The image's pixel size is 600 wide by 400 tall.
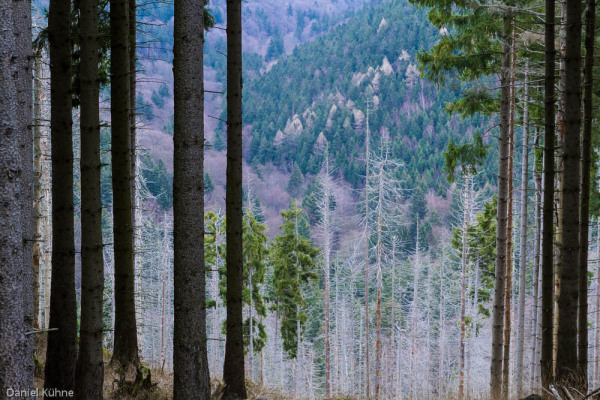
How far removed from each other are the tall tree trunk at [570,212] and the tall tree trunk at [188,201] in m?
4.65

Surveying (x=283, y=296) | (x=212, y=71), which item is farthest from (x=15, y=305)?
(x=212, y=71)

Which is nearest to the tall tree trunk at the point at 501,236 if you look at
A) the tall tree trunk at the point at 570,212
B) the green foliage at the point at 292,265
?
the tall tree trunk at the point at 570,212

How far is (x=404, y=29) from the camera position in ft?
465

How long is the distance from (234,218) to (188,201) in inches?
89.7

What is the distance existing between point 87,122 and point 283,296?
810 inches

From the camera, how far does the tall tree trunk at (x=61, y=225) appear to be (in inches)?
206

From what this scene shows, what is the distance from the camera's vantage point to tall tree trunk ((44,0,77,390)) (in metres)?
5.23

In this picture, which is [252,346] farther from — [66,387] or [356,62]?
[356,62]

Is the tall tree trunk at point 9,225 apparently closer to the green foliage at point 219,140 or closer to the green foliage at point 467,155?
the green foliage at point 467,155

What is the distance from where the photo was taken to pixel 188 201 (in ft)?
13.4

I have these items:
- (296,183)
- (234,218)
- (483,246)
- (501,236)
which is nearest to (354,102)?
(296,183)

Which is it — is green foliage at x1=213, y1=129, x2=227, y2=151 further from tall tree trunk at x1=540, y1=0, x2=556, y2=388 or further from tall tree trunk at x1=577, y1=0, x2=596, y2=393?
tall tree trunk at x1=540, y1=0, x2=556, y2=388

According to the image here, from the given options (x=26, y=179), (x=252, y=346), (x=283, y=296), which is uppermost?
(x=26, y=179)

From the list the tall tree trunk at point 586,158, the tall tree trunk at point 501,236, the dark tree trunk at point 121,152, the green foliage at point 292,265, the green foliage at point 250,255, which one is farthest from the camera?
the green foliage at point 292,265
